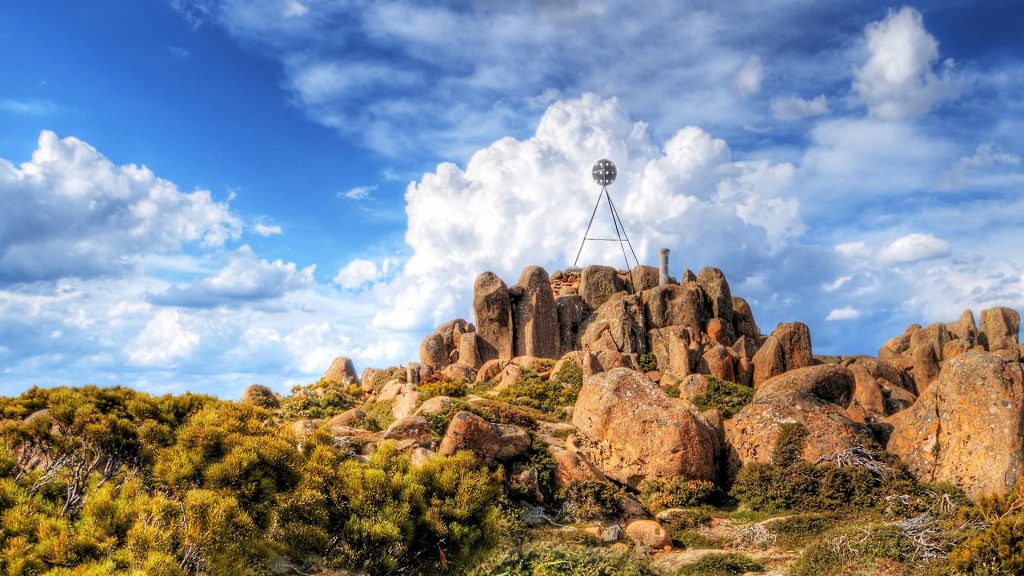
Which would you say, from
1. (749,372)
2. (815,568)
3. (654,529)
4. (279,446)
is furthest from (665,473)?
(749,372)

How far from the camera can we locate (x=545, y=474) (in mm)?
26344

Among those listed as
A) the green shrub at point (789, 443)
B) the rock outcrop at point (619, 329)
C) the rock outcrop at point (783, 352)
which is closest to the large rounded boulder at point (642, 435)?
the green shrub at point (789, 443)

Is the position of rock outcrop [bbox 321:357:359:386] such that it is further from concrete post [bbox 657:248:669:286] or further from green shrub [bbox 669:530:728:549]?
green shrub [bbox 669:530:728:549]

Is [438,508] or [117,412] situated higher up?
[117,412]

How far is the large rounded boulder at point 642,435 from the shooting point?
2803 centimetres

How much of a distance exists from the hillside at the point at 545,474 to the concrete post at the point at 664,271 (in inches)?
587

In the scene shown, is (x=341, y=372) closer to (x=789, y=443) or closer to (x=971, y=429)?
(x=789, y=443)

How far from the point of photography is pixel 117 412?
1809cm

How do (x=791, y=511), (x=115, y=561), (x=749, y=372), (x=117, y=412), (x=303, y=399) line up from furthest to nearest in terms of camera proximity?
(x=749, y=372) → (x=303, y=399) → (x=791, y=511) → (x=117, y=412) → (x=115, y=561)

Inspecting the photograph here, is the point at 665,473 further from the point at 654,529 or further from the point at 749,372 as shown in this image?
the point at 749,372

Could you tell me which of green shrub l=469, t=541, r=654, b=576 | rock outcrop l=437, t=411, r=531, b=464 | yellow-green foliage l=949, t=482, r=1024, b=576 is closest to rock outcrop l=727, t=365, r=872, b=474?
rock outcrop l=437, t=411, r=531, b=464

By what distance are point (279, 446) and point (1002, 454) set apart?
866 inches

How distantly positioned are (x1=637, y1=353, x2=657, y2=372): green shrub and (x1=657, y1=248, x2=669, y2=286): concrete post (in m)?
14.1

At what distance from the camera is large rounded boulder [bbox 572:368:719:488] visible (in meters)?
28.0
